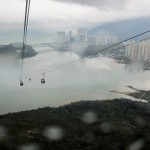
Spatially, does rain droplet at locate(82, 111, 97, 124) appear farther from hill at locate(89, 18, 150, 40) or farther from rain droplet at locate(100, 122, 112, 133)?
hill at locate(89, 18, 150, 40)

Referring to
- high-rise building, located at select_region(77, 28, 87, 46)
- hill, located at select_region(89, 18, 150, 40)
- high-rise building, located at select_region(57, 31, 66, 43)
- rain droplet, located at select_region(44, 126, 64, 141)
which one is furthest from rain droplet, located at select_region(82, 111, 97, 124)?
hill, located at select_region(89, 18, 150, 40)

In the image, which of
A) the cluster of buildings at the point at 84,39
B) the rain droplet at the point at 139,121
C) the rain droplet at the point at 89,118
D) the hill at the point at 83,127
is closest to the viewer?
the hill at the point at 83,127

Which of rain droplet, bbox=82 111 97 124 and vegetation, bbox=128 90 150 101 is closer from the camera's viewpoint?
rain droplet, bbox=82 111 97 124

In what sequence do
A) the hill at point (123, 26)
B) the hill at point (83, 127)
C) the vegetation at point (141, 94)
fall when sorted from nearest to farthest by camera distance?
the hill at point (83, 127) < the vegetation at point (141, 94) < the hill at point (123, 26)

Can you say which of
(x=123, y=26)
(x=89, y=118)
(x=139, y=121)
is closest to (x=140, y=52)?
(x=139, y=121)

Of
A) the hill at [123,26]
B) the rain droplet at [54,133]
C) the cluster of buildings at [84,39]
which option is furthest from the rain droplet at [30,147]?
the hill at [123,26]

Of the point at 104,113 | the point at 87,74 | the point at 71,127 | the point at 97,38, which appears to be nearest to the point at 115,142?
the point at 71,127

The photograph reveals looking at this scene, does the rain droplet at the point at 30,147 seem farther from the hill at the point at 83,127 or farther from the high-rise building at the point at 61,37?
the high-rise building at the point at 61,37

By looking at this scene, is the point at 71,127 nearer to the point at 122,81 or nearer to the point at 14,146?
the point at 14,146
